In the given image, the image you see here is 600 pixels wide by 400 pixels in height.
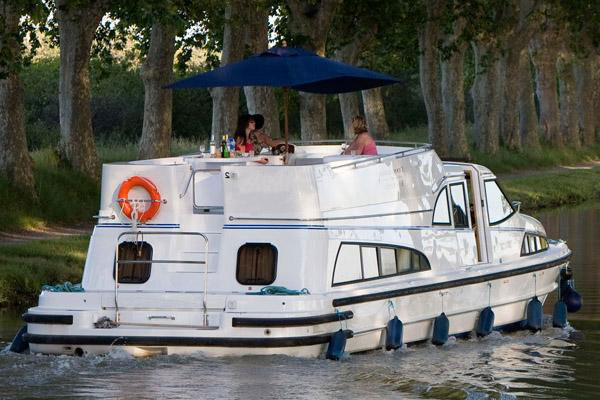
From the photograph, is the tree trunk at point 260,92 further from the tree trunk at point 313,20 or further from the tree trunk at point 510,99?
the tree trunk at point 510,99

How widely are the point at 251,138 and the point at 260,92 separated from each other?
15.3 metres

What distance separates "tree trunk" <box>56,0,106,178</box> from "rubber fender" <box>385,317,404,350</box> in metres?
15.1

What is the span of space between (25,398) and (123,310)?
209 cm

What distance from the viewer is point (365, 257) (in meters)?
17.0

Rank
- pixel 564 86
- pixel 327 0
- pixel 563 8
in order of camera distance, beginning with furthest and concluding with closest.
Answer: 1. pixel 564 86
2. pixel 563 8
3. pixel 327 0

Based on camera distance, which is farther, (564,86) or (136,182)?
(564,86)

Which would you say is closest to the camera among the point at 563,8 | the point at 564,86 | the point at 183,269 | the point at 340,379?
the point at 340,379

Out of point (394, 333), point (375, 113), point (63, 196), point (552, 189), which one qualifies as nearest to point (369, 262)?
point (394, 333)

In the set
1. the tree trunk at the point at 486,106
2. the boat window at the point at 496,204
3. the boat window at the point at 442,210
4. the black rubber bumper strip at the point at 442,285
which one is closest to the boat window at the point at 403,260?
the black rubber bumper strip at the point at 442,285

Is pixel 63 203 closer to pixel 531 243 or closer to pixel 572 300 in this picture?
pixel 531 243

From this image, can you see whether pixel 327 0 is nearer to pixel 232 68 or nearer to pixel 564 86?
pixel 232 68

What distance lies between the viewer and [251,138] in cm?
1920

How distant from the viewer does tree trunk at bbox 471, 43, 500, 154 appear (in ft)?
173

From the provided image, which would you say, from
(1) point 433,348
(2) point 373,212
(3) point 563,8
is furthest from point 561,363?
(3) point 563,8
